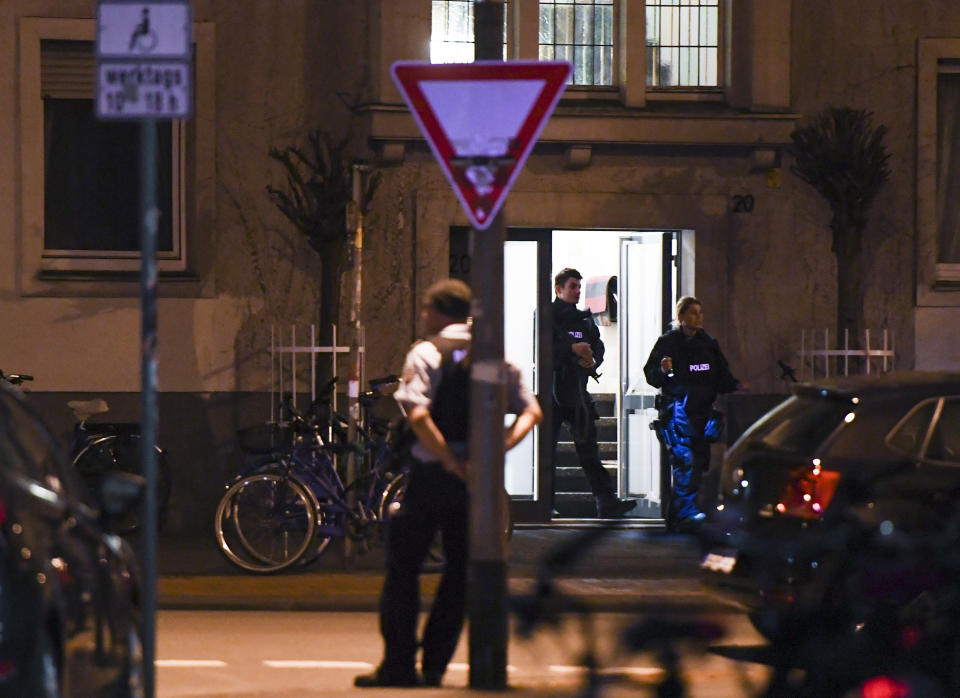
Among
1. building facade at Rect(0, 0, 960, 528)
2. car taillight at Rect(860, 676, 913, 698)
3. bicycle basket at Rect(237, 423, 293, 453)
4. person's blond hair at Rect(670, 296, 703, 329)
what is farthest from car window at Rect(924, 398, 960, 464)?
building facade at Rect(0, 0, 960, 528)

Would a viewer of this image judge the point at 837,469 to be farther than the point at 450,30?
No

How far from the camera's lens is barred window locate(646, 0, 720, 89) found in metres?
16.2

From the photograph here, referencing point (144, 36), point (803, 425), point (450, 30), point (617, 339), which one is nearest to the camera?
point (144, 36)

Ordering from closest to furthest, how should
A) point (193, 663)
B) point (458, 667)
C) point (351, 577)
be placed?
point (458, 667) < point (193, 663) < point (351, 577)

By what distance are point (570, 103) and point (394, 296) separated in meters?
2.27

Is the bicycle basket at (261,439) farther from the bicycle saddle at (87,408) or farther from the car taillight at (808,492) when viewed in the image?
the car taillight at (808,492)

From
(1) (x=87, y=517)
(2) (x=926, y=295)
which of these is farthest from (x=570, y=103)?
(1) (x=87, y=517)

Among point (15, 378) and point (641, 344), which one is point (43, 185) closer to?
point (15, 378)

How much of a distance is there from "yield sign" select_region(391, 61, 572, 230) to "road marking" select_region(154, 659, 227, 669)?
292 cm

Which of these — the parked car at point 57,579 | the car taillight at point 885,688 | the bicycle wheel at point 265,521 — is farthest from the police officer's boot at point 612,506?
the car taillight at point 885,688

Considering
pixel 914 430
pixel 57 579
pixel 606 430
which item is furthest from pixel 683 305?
pixel 57 579

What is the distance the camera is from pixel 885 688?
5512mm

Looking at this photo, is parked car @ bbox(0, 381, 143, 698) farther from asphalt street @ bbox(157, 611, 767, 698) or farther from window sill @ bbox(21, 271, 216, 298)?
window sill @ bbox(21, 271, 216, 298)

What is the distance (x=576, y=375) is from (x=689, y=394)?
1.11 metres
